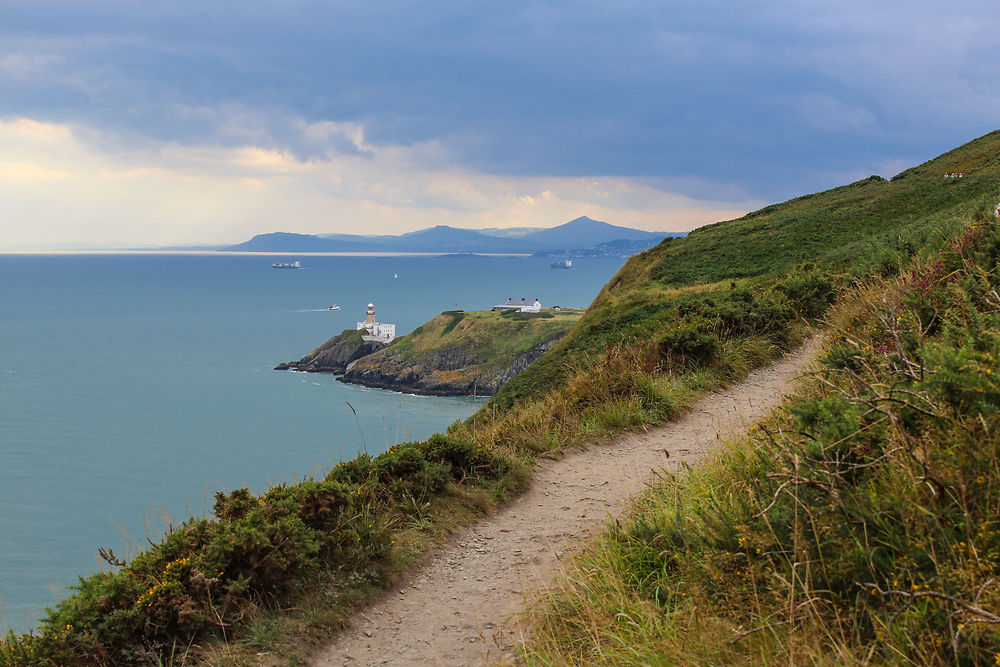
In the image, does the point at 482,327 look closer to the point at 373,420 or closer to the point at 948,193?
the point at 373,420

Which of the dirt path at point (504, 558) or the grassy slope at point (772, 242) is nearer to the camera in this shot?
the dirt path at point (504, 558)

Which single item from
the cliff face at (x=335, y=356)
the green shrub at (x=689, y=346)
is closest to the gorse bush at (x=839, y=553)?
the green shrub at (x=689, y=346)

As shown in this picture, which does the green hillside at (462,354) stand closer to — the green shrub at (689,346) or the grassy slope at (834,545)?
the green shrub at (689,346)

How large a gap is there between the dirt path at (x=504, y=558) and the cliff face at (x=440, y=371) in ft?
282

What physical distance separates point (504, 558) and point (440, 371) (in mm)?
97526

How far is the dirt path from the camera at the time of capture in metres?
4.37

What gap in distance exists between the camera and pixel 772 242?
39219mm

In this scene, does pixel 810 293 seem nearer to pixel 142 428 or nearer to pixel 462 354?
pixel 142 428

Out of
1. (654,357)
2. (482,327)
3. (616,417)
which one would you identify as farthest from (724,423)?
(482,327)

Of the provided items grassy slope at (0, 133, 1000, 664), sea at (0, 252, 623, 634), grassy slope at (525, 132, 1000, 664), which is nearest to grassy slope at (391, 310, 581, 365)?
sea at (0, 252, 623, 634)

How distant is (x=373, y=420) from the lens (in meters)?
82.2

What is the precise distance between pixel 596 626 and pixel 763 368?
349 inches

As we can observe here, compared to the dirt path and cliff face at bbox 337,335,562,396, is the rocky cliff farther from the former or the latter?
the dirt path

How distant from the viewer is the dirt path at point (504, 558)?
437 centimetres
